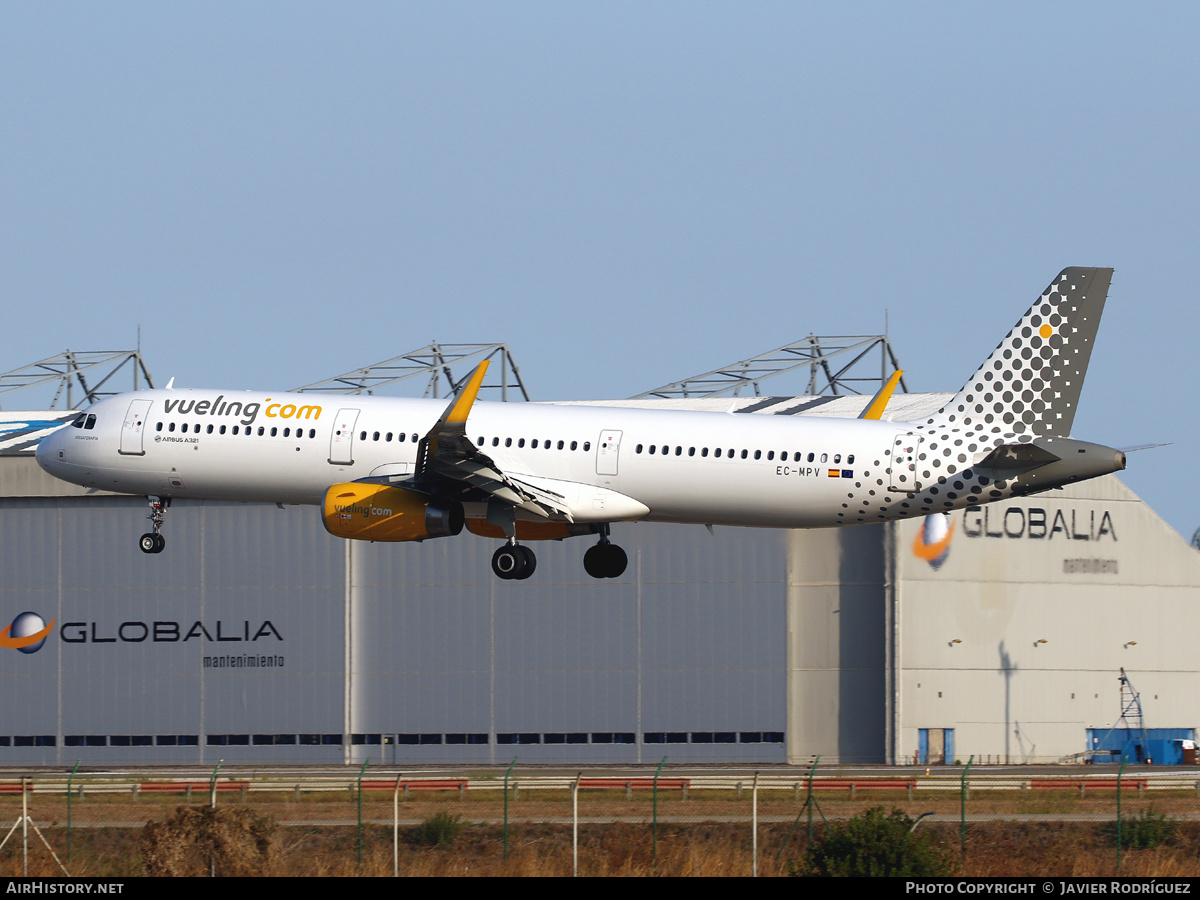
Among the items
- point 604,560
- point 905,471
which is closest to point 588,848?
point 604,560

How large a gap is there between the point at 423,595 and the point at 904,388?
2650 cm

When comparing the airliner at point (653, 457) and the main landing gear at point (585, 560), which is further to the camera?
the main landing gear at point (585, 560)

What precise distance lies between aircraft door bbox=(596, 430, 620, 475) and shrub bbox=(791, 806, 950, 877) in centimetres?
1192

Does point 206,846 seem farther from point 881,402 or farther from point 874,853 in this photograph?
point 881,402

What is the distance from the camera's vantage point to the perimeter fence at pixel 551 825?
42.6 meters

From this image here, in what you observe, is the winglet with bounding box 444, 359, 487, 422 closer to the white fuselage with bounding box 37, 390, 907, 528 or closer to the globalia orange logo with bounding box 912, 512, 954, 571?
the white fuselage with bounding box 37, 390, 907, 528

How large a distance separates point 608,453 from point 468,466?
4.03 metres

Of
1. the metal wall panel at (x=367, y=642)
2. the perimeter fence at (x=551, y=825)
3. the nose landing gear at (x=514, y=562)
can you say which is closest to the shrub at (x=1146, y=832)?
the perimeter fence at (x=551, y=825)

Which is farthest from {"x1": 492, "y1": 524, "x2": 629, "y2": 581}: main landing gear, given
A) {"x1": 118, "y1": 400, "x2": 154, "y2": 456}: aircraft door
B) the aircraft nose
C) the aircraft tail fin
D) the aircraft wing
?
the aircraft nose

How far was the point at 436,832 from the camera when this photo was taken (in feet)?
152

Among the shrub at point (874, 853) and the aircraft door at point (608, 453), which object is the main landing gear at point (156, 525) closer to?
the aircraft door at point (608, 453)

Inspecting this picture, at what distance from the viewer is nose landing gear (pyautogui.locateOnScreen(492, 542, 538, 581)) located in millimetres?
49750

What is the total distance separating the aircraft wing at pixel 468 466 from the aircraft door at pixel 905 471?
8.98 meters
